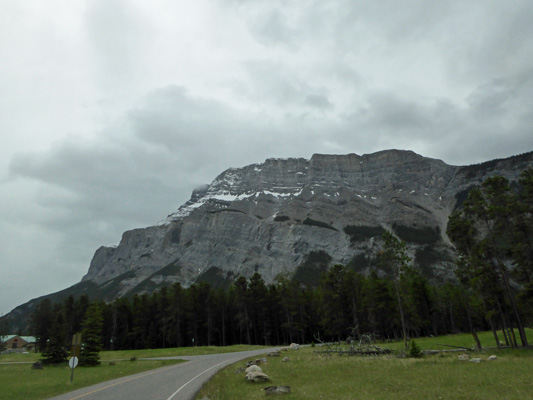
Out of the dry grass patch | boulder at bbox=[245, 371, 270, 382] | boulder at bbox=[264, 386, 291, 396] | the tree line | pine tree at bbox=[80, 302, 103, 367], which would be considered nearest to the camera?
the dry grass patch

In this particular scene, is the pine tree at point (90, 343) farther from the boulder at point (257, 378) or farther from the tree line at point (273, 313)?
the boulder at point (257, 378)

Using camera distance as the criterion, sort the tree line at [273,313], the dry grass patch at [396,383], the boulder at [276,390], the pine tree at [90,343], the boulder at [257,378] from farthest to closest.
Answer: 1. the tree line at [273,313]
2. the pine tree at [90,343]
3. the boulder at [257,378]
4. the boulder at [276,390]
5. the dry grass patch at [396,383]

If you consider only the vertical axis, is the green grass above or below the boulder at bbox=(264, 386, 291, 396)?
below

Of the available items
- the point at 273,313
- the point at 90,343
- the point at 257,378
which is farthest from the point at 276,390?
the point at 273,313

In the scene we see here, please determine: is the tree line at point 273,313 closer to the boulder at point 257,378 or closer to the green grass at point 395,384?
the green grass at point 395,384

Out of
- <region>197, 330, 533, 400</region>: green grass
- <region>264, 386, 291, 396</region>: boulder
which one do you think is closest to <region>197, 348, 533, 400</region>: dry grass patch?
<region>197, 330, 533, 400</region>: green grass

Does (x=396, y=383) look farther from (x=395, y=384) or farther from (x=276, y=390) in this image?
(x=276, y=390)

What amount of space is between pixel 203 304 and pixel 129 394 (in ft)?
215

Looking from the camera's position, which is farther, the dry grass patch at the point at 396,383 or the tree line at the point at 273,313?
the tree line at the point at 273,313

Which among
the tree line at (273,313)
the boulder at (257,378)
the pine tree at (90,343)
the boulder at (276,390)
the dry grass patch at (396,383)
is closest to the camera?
the dry grass patch at (396,383)

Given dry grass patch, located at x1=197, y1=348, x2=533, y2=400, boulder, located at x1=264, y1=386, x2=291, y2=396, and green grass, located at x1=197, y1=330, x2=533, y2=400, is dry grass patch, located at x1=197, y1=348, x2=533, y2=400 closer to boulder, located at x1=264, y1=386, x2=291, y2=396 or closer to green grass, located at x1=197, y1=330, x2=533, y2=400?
green grass, located at x1=197, y1=330, x2=533, y2=400

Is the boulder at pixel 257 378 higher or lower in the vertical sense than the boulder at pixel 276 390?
lower

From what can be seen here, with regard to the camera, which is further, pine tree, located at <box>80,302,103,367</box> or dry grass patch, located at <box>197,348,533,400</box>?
pine tree, located at <box>80,302,103,367</box>

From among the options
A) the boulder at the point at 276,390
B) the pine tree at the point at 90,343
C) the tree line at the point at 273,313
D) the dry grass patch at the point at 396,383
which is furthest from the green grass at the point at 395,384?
the tree line at the point at 273,313
